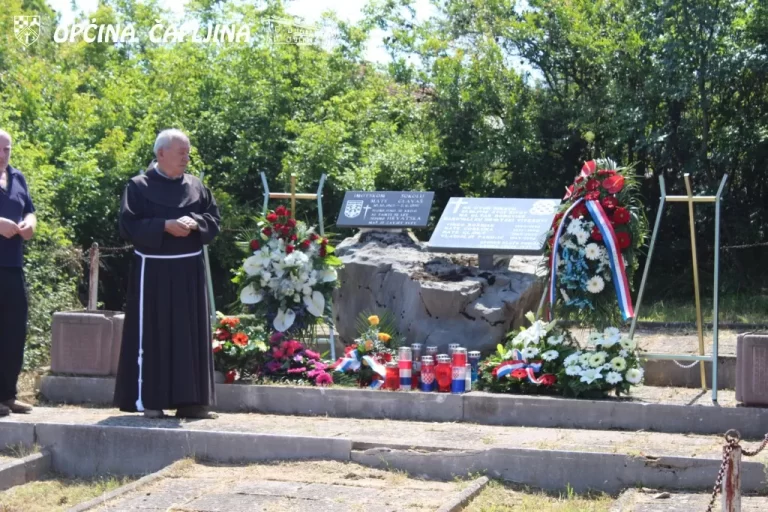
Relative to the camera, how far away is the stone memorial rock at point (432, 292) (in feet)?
29.3

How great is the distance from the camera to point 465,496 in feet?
17.8

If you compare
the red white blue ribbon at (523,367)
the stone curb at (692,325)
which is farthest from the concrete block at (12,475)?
the stone curb at (692,325)

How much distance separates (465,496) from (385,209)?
485 centimetres

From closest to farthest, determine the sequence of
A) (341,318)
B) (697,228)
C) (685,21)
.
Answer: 1. (341,318)
2. (685,21)
3. (697,228)

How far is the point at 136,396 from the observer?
729 centimetres

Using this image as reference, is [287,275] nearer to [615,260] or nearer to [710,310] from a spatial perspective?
[615,260]

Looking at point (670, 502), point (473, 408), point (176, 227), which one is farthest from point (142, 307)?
point (670, 502)

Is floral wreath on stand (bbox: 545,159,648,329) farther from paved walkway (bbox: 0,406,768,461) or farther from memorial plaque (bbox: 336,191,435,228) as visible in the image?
memorial plaque (bbox: 336,191,435,228)

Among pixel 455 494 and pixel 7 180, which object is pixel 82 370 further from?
pixel 455 494

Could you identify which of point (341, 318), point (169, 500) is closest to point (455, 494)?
point (169, 500)

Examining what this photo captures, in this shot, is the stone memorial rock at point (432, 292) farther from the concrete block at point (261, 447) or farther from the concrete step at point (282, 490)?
the concrete step at point (282, 490)

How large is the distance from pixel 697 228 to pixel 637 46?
262cm

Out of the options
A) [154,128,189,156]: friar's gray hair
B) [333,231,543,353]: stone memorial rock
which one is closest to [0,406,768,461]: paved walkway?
[333,231,543,353]: stone memorial rock

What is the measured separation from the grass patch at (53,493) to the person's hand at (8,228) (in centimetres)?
180
